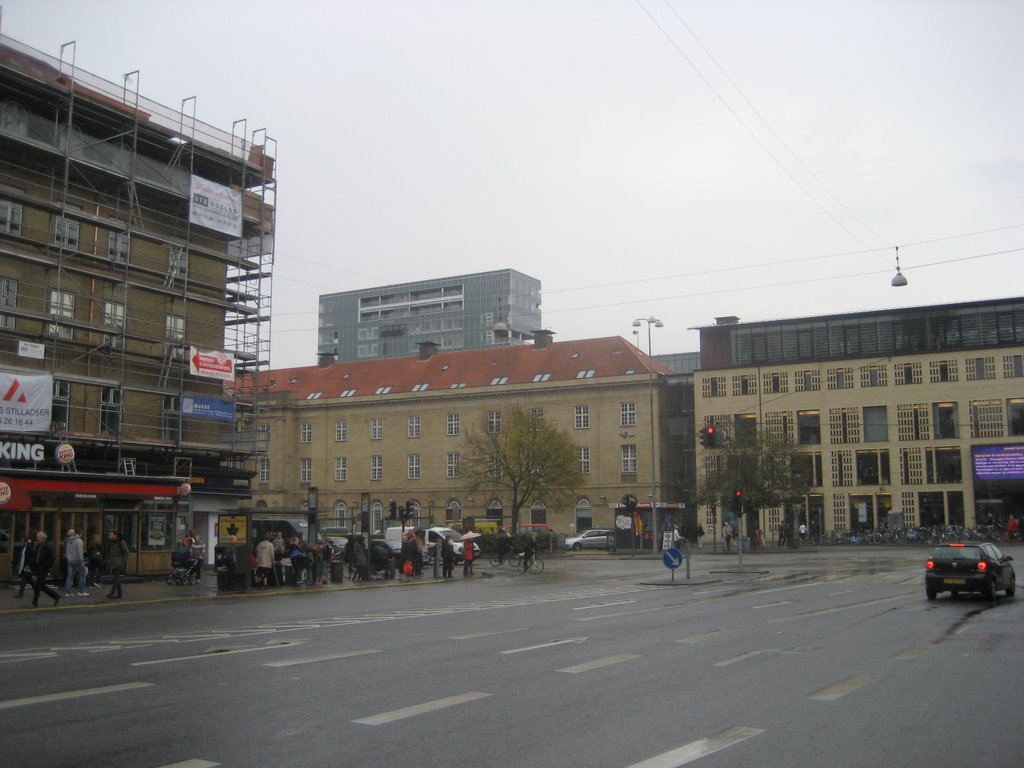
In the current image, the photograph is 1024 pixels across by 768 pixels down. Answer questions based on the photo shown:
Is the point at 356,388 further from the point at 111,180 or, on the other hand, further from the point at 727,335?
the point at 111,180

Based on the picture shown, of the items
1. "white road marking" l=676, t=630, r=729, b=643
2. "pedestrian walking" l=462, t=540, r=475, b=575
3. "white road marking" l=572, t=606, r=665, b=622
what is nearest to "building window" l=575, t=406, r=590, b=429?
"pedestrian walking" l=462, t=540, r=475, b=575

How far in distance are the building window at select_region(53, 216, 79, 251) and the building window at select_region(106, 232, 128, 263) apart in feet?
4.79

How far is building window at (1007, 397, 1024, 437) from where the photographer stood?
68.2 m

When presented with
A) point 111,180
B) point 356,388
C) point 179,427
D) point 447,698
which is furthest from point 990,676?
point 356,388

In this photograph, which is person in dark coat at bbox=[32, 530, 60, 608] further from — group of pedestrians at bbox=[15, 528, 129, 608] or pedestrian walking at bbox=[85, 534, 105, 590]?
pedestrian walking at bbox=[85, 534, 105, 590]

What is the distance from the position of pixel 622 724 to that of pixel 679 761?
139 centimetres

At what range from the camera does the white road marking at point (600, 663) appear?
40.0 ft

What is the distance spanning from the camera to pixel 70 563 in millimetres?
26469

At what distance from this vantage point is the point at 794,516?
72.4 meters

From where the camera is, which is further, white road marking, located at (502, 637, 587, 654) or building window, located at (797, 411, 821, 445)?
building window, located at (797, 411, 821, 445)

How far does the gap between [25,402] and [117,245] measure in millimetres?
8464

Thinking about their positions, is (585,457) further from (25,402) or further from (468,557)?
(25,402)

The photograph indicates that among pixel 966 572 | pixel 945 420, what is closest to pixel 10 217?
pixel 966 572

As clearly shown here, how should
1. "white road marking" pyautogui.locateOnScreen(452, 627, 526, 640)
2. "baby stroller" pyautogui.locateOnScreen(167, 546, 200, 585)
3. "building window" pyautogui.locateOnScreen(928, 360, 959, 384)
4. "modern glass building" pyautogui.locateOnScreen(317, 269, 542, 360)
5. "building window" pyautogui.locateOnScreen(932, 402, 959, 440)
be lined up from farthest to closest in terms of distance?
"modern glass building" pyautogui.locateOnScreen(317, 269, 542, 360), "building window" pyautogui.locateOnScreen(928, 360, 959, 384), "building window" pyautogui.locateOnScreen(932, 402, 959, 440), "baby stroller" pyautogui.locateOnScreen(167, 546, 200, 585), "white road marking" pyautogui.locateOnScreen(452, 627, 526, 640)
